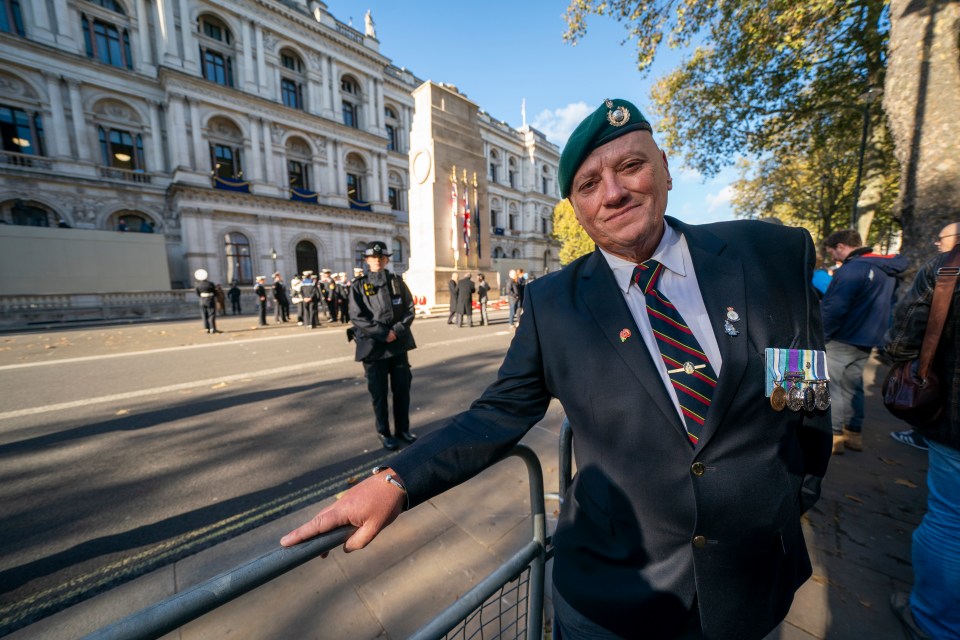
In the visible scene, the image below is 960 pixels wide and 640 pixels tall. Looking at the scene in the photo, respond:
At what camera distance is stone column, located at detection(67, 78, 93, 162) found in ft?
68.1

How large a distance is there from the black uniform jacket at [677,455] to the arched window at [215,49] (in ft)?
108

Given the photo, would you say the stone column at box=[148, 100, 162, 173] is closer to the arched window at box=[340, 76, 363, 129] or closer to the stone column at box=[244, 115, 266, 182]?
the stone column at box=[244, 115, 266, 182]

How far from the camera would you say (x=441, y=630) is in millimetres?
1097

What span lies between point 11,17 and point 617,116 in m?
35.0

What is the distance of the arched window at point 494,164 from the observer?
46312 millimetres

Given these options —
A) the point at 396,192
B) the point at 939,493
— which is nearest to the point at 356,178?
the point at 396,192

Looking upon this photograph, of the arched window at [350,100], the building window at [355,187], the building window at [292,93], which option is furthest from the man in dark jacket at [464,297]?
the arched window at [350,100]

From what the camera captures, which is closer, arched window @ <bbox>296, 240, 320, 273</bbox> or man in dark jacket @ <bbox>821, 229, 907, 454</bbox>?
man in dark jacket @ <bbox>821, 229, 907, 454</bbox>

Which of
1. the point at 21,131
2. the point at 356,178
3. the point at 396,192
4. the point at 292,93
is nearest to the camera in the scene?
the point at 21,131

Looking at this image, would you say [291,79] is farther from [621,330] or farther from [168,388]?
[621,330]

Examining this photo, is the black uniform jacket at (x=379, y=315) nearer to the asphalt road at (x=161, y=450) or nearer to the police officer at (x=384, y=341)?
the police officer at (x=384, y=341)

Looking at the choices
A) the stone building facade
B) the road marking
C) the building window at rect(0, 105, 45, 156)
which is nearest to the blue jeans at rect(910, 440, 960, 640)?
the road marking

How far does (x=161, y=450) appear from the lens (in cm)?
383

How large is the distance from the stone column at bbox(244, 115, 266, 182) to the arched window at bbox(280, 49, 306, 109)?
11.1ft
